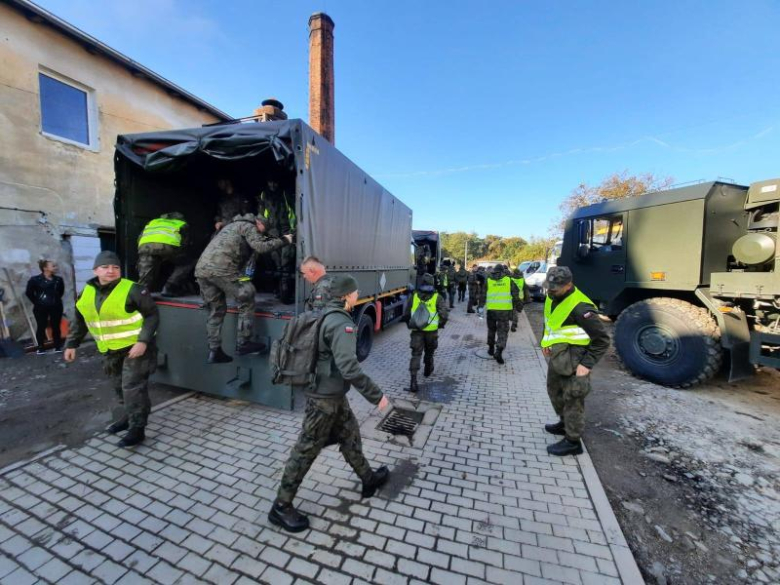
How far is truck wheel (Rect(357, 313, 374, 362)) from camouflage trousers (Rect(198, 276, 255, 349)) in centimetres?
229

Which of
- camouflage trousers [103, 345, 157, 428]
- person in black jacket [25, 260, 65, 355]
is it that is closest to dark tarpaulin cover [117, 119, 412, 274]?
camouflage trousers [103, 345, 157, 428]

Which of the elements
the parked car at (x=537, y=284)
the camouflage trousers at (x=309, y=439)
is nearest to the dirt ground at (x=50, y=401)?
the camouflage trousers at (x=309, y=439)

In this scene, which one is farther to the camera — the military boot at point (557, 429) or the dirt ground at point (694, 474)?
the military boot at point (557, 429)

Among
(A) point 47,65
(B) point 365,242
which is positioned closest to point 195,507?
(B) point 365,242

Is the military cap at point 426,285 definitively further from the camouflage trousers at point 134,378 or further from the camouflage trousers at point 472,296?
the camouflage trousers at point 472,296

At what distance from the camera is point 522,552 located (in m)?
2.24

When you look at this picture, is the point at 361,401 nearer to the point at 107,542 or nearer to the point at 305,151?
the point at 107,542

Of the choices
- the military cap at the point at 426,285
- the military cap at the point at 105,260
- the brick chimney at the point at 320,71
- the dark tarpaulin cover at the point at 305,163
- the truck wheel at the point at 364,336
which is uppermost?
the brick chimney at the point at 320,71

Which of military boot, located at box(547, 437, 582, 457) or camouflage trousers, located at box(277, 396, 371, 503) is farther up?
camouflage trousers, located at box(277, 396, 371, 503)

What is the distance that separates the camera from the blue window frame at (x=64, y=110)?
22.7 ft

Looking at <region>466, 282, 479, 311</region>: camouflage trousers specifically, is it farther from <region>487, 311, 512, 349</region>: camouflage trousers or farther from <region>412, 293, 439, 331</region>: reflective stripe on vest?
<region>412, 293, 439, 331</region>: reflective stripe on vest

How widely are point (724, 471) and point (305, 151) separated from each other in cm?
544

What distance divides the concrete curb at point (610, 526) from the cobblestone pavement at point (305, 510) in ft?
0.04

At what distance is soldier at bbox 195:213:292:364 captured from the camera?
152 inches
